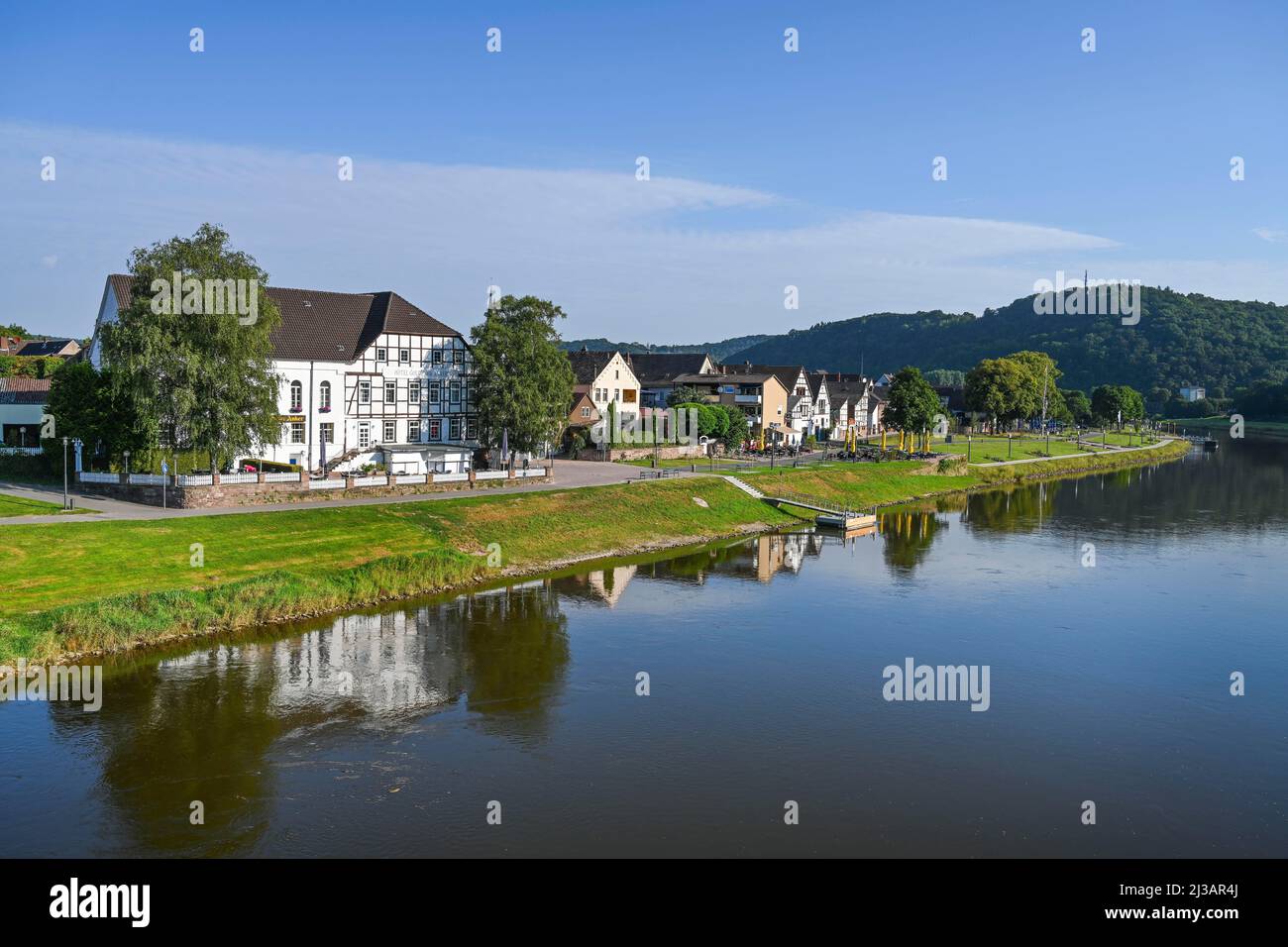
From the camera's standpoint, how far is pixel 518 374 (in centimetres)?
6388

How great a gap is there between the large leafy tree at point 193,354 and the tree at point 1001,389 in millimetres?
98915

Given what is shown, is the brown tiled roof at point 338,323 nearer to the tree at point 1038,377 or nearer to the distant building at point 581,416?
the distant building at point 581,416

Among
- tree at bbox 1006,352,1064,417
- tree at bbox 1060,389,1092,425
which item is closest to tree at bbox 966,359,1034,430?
tree at bbox 1006,352,1064,417

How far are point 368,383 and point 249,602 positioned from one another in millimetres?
31066

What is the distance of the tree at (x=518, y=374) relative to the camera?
63.0 meters

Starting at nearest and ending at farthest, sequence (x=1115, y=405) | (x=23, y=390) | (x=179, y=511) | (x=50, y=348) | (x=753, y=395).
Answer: (x=179, y=511)
(x=23, y=390)
(x=753, y=395)
(x=50, y=348)
(x=1115, y=405)

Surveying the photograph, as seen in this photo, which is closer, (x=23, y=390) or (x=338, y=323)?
(x=23, y=390)

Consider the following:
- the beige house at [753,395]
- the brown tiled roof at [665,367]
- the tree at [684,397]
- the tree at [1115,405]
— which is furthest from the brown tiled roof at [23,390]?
the tree at [1115,405]

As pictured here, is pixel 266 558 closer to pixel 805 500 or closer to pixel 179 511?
pixel 179 511

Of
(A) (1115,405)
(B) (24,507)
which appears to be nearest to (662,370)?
(A) (1115,405)

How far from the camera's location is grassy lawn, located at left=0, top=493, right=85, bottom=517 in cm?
4175
